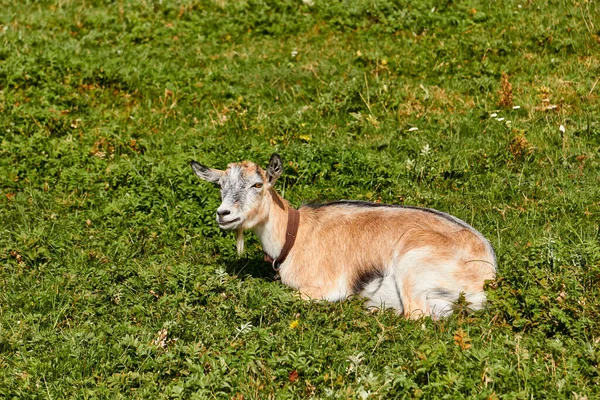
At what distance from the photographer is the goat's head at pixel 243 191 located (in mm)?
7168

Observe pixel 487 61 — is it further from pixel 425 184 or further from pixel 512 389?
pixel 512 389

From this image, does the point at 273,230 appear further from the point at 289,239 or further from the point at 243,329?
the point at 243,329

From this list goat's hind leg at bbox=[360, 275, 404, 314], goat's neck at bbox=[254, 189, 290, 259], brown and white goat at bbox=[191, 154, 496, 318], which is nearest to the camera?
brown and white goat at bbox=[191, 154, 496, 318]

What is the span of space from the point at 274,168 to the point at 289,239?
2.23 feet

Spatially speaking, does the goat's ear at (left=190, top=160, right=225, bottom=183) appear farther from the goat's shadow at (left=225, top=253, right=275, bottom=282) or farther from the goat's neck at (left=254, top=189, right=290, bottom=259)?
the goat's shadow at (left=225, top=253, right=275, bottom=282)

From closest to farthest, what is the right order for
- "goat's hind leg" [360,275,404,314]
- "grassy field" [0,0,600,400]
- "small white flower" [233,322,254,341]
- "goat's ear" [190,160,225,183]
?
"grassy field" [0,0,600,400], "small white flower" [233,322,254,341], "goat's hind leg" [360,275,404,314], "goat's ear" [190,160,225,183]

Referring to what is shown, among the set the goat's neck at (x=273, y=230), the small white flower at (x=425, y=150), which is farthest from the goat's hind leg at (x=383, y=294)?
the small white flower at (x=425, y=150)

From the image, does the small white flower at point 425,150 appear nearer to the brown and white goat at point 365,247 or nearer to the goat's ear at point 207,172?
the brown and white goat at point 365,247

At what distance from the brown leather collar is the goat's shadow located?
20 centimetres

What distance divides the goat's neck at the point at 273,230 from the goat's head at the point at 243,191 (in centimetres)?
12

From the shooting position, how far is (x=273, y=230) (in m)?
7.62

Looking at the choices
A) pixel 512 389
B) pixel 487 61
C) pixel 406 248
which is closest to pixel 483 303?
pixel 406 248

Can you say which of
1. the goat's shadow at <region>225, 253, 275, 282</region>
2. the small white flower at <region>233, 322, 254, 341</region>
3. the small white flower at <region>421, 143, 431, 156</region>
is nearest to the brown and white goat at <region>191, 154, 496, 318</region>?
the goat's shadow at <region>225, 253, 275, 282</region>

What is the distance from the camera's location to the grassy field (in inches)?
224
